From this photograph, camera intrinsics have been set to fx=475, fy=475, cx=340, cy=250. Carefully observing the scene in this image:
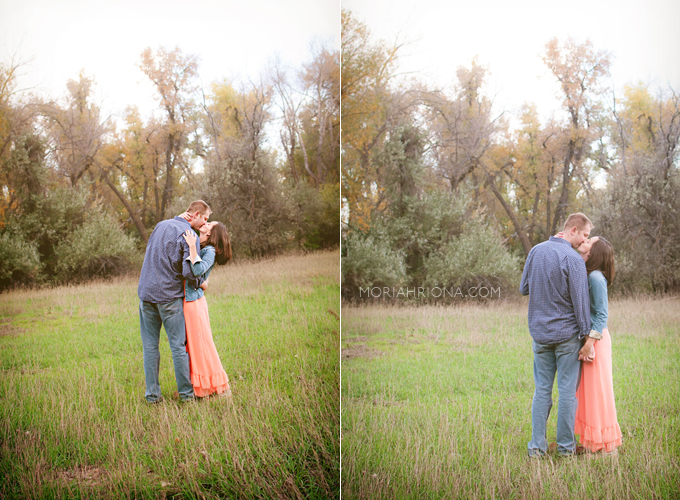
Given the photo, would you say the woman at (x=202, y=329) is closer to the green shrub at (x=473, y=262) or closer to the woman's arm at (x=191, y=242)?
the woman's arm at (x=191, y=242)

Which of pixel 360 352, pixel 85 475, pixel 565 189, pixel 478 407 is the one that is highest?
pixel 565 189

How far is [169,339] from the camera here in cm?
301

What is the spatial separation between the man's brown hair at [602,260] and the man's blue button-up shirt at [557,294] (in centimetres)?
16

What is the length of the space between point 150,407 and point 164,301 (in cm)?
66

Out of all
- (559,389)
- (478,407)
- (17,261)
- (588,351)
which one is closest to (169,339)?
(17,261)

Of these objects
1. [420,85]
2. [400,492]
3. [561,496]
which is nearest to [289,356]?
[400,492]

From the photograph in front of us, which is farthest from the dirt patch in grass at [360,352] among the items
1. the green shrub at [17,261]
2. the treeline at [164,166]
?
the green shrub at [17,261]

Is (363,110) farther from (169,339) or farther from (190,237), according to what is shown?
(169,339)

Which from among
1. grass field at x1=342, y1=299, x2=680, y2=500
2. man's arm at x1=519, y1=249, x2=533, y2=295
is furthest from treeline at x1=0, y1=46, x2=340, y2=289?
man's arm at x1=519, y1=249, x2=533, y2=295

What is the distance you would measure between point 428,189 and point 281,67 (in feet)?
4.65

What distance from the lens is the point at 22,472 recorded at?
108 inches

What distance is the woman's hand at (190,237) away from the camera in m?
3.02

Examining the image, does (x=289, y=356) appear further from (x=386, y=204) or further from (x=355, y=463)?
(x=386, y=204)

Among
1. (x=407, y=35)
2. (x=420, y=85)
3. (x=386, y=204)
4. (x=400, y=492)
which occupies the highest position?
(x=407, y=35)
